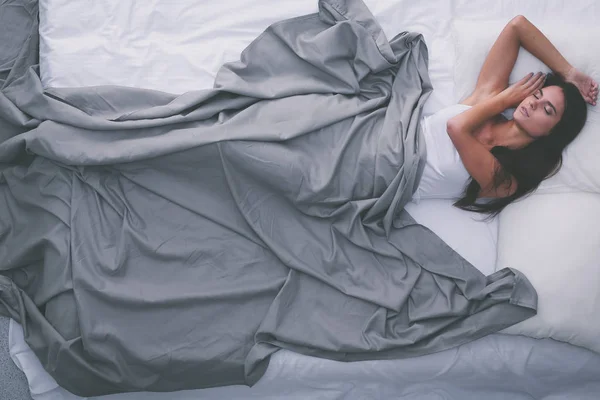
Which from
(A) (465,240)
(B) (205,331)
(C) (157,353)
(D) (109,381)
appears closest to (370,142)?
(A) (465,240)

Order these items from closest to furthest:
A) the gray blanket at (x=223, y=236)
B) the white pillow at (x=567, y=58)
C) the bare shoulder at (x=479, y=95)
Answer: the gray blanket at (x=223, y=236), the white pillow at (x=567, y=58), the bare shoulder at (x=479, y=95)

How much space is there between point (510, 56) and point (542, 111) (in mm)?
194

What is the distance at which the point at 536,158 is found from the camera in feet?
4.80

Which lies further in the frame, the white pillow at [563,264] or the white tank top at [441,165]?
the white tank top at [441,165]

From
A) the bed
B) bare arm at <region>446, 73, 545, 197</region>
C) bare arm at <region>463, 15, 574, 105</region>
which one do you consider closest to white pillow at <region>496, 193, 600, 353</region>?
the bed

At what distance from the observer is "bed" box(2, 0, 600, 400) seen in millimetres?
1356

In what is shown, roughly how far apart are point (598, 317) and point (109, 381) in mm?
1146

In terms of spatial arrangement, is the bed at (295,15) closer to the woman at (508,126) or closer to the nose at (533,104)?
the woman at (508,126)

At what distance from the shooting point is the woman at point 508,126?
4.73 ft

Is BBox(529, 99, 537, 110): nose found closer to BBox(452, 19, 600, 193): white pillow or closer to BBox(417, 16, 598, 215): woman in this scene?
BBox(417, 16, 598, 215): woman

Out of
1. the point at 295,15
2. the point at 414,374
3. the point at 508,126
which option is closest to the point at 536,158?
the point at 508,126

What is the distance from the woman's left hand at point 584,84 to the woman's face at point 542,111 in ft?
0.25

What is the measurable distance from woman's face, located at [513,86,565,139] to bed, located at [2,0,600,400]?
167 mm

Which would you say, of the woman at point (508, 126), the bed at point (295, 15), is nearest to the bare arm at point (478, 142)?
the woman at point (508, 126)
